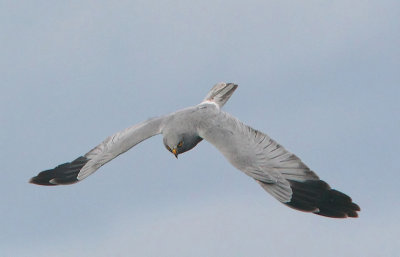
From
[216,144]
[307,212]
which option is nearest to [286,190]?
[307,212]

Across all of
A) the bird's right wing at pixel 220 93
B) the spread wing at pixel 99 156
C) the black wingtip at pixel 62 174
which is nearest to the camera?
the spread wing at pixel 99 156

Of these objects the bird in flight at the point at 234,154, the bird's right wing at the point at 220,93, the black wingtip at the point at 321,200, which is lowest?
the black wingtip at the point at 321,200

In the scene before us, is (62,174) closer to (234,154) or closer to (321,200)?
(234,154)

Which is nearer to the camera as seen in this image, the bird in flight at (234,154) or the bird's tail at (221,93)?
the bird in flight at (234,154)

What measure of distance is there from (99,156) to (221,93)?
15.3 ft

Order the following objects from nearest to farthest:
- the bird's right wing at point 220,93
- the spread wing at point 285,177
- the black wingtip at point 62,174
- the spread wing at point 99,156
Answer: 1. the spread wing at point 285,177
2. the spread wing at point 99,156
3. the black wingtip at point 62,174
4. the bird's right wing at point 220,93

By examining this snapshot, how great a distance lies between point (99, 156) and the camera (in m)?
25.2

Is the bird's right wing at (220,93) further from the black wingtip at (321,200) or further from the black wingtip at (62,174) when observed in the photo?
the black wingtip at (321,200)

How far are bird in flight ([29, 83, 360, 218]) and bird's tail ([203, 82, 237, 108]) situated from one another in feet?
3.57

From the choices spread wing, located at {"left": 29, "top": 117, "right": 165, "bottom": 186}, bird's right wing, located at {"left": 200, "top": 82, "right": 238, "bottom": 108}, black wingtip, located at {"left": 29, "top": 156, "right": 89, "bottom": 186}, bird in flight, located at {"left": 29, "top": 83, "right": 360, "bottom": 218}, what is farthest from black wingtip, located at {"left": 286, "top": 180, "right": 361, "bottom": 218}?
black wingtip, located at {"left": 29, "top": 156, "right": 89, "bottom": 186}

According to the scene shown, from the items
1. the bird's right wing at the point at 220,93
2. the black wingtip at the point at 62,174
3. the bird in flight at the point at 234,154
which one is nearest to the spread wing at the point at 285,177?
the bird in flight at the point at 234,154

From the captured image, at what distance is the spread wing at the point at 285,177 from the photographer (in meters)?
22.5

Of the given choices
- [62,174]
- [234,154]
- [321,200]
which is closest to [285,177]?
[321,200]

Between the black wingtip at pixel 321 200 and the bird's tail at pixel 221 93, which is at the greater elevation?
the bird's tail at pixel 221 93
